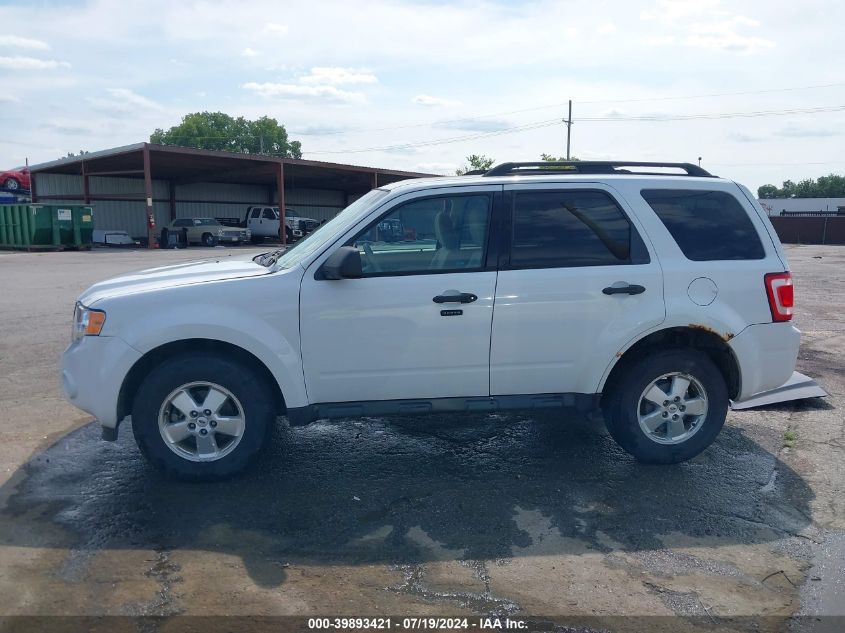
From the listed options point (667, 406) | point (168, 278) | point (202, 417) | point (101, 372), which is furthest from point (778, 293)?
point (101, 372)

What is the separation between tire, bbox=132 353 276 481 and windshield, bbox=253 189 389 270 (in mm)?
811

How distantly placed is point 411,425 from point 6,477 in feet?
9.58

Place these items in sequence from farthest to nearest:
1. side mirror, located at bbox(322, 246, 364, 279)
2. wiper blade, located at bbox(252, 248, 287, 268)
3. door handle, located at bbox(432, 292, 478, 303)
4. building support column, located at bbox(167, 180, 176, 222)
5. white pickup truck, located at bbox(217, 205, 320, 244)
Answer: building support column, located at bbox(167, 180, 176, 222) → white pickup truck, located at bbox(217, 205, 320, 244) → wiper blade, located at bbox(252, 248, 287, 268) → door handle, located at bbox(432, 292, 478, 303) → side mirror, located at bbox(322, 246, 364, 279)

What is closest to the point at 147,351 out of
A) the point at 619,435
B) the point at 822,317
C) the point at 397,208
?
the point at 397,208

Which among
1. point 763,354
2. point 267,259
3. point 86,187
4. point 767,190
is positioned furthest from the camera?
point 767,190

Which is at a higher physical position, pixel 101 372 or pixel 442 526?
pixel 101 372

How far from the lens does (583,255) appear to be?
465 cm

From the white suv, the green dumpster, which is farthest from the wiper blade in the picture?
the green dumpster

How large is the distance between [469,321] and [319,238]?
1.26 m

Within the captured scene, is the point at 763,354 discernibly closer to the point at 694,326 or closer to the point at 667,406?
the point at 694,326

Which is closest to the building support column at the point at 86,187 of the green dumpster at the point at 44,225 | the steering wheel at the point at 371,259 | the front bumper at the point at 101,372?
the green dumpster at the point at 44,225

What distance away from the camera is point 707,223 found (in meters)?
4.79

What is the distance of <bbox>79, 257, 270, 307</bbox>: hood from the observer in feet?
14.6

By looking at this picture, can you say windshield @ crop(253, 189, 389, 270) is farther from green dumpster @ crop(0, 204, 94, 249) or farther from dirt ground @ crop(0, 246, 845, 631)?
green dumpster @ crop(0, 204, 94, 249)
